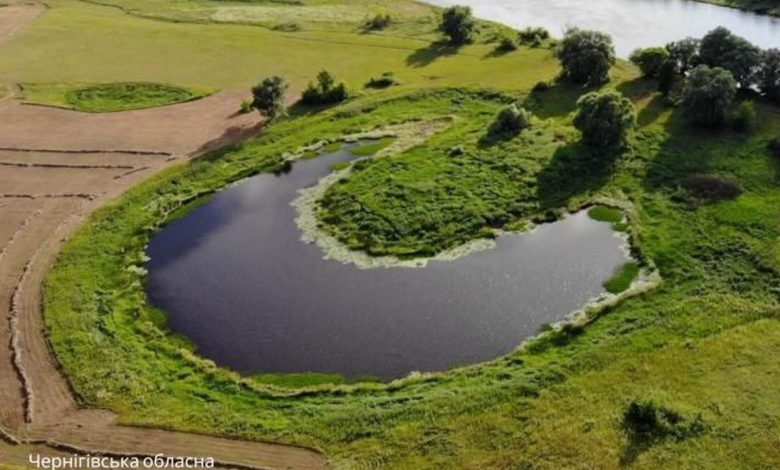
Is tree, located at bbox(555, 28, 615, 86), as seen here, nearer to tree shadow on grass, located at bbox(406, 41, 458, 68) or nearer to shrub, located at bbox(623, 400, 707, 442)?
tree shadow on grass, located at bbox(406, 41, 458, 68)

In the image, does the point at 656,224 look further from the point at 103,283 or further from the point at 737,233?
the point at 103,283

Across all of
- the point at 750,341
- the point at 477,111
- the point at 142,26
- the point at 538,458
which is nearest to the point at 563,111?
the point at 477,111

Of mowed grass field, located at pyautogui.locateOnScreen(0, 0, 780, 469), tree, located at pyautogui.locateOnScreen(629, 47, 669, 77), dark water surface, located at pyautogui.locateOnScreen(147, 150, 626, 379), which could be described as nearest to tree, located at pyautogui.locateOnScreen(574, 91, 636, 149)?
mowed grass field, located at pyautogui.locateOnScreen(0, 0, 780, 469)

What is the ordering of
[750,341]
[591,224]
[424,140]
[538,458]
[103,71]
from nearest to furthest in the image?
[538,458]
[750,341]
[591,224]
[424,140]
[103,71]

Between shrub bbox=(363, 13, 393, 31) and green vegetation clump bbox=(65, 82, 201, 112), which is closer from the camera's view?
green vegetation clump bbox=(65, 82, 201, 112)

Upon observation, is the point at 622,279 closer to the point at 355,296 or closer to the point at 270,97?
the point at 355,296
